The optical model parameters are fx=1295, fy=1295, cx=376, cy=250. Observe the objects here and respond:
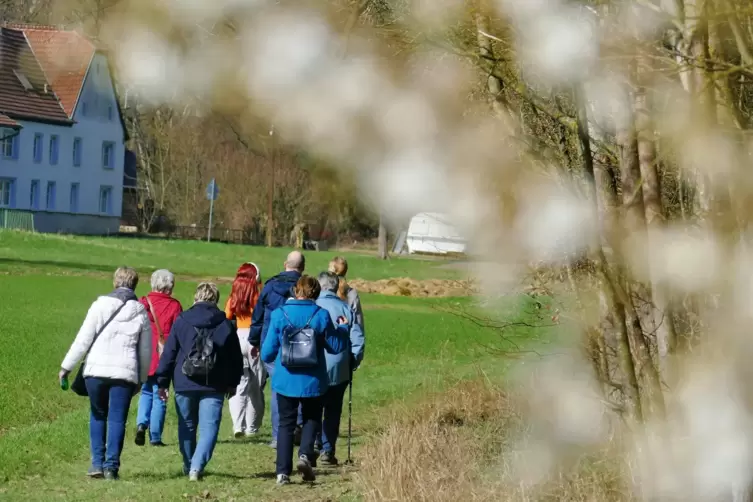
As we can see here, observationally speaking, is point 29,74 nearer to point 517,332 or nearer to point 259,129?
point 259,129

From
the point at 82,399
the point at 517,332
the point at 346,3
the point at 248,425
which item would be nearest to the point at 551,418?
the point at 346,3

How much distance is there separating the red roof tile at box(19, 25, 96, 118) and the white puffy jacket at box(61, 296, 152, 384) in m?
7.10

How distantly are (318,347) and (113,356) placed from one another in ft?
4.86

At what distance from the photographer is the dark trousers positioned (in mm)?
9664

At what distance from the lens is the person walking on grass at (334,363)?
10.5 metres

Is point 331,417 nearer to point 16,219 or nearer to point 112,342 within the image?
point 112,342

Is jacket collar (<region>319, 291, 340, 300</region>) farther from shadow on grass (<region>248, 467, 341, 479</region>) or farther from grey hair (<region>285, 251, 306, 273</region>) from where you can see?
shadow on grass (<region>248, 467, 341, 479</region>)

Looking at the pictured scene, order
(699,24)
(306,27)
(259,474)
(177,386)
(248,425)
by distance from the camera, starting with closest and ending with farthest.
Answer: (306,27), (699,24), (177,386), (259,474), (248,425)

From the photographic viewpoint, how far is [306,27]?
1.79 meters

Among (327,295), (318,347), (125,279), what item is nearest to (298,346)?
(318,347)

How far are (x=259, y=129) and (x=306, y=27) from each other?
8.1 inches

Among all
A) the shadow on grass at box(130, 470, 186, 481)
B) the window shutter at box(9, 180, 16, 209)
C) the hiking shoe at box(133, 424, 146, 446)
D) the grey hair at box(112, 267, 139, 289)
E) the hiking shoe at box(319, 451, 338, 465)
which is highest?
the window shutter at box(9, 180, 16, 209)

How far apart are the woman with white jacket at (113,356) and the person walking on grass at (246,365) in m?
1.98

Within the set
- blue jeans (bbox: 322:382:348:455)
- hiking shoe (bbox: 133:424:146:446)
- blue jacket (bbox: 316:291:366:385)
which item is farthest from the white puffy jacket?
hiking shoe (bbox: 133:424:146:446)
